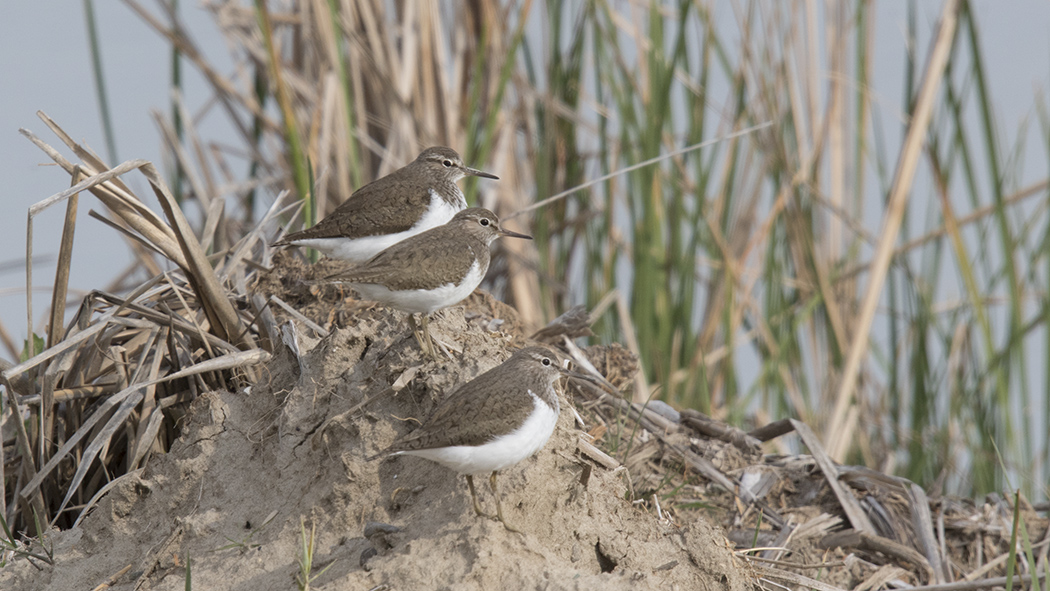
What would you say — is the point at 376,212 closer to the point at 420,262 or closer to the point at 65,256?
the point at 420,262

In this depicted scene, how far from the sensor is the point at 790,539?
4.33 metres

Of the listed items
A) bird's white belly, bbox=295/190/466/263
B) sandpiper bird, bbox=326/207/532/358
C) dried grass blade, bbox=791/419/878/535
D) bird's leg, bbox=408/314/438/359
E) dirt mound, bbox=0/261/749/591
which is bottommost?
dried grass blade, bbox=791/419/878/535

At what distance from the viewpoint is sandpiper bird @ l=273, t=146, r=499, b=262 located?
4484 millimetres

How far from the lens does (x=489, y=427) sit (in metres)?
3.04

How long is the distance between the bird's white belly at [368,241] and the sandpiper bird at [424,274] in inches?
14.8

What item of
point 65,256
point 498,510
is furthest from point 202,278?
point 498,510

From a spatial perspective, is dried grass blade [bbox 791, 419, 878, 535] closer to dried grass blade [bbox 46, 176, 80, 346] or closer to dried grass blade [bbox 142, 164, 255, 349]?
dried grass blade [bbox 142, 164, 255, 349]

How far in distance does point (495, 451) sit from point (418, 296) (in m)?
0.89

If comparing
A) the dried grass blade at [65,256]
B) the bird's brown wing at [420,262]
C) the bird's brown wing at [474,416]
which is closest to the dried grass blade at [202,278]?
the dried grass blade at [65,256]

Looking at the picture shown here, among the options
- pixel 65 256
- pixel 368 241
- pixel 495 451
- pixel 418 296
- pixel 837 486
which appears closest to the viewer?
pixel 495 451

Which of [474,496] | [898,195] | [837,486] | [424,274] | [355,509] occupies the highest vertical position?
[424,274]

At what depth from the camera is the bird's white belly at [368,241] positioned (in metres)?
4.47

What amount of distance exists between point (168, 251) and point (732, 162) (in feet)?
14.1

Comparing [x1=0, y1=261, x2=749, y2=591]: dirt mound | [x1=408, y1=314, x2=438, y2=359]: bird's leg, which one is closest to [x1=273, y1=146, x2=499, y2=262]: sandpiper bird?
[x1=0, y1=261, x2=749, y2=591]: dirt mound
